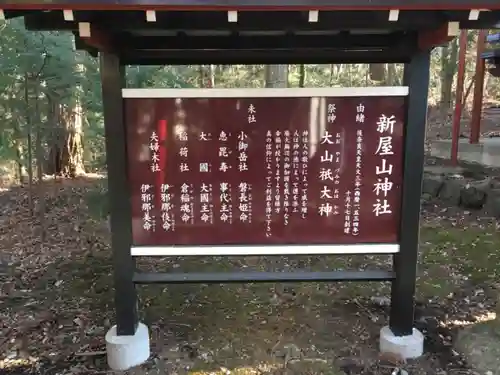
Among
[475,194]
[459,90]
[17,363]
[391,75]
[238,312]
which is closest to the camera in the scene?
[17,363]

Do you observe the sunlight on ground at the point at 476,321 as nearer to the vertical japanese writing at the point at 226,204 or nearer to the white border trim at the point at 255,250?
the white border trim at the point at 255,250

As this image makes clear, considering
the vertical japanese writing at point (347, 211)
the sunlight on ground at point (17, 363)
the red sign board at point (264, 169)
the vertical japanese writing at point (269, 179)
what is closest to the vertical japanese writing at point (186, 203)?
the red sign board at point (264, 169)

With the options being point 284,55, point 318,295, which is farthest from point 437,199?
point 284,55

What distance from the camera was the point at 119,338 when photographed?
3.98 m

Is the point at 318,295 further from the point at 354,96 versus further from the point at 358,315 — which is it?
the point at 354,96

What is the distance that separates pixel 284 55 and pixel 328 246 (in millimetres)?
1494

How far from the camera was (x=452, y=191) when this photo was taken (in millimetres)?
8562

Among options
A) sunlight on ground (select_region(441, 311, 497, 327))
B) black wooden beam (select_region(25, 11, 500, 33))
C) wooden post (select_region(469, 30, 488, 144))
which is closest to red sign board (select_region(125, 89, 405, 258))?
black wooden beam (select_region(25, 11, 500, 33))

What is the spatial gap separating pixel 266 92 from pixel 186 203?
3.38 ft

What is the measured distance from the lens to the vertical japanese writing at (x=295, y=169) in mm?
3758

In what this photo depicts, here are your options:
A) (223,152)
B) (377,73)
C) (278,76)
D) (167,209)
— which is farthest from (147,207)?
(377,73)

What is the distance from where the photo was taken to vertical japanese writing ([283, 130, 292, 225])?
12.3 feet

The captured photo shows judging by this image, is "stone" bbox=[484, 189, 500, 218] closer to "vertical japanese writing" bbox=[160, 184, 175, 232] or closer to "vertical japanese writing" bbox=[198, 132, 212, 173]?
"vertical japanese writing" bbox=[198, 132, 212, 173]

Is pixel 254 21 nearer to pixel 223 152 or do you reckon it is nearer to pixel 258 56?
pixel 258 56
